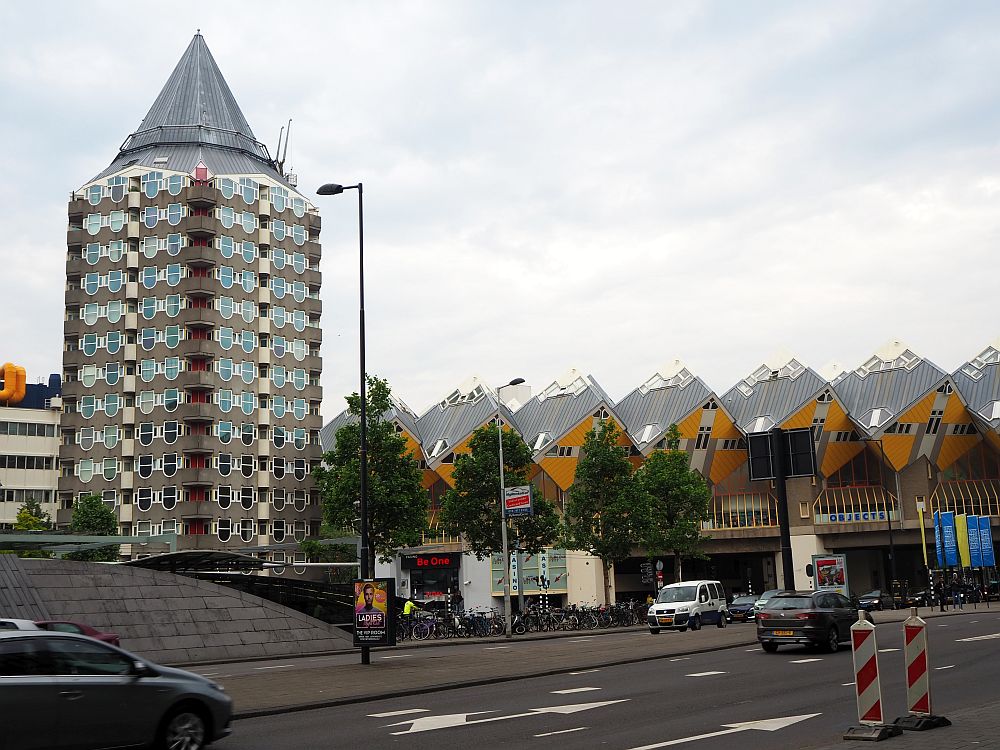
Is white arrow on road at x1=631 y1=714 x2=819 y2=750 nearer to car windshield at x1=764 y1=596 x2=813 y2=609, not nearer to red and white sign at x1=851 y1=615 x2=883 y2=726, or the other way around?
red and white sign at x1=851 y1=615 x2=883 y2=726

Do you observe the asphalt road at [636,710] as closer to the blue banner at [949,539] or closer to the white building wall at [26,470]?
the blue banner at [949,539]

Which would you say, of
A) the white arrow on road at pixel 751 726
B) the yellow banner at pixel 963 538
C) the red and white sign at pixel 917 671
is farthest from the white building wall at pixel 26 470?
the red and white sign at pixel 917 671

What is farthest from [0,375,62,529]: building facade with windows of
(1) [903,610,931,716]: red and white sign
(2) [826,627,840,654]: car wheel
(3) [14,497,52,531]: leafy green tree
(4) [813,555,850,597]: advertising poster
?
(1) [903,610,931,716]: red and white sign

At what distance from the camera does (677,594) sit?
40219mm

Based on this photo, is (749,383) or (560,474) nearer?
(560,474)

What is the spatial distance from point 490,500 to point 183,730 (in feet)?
145

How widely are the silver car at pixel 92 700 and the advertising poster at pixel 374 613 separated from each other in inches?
473

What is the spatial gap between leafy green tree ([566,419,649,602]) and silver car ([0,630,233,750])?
45771 mm

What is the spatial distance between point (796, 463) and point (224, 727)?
32928mm

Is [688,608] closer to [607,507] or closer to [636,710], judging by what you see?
[607,507]

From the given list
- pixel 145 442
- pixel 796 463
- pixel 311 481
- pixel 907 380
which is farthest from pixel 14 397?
pixel 907 380

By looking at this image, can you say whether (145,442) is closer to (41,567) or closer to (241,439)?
(241,439)

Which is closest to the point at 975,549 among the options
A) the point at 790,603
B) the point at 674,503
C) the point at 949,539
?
the point at 949,539

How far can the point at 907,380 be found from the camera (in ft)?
261
